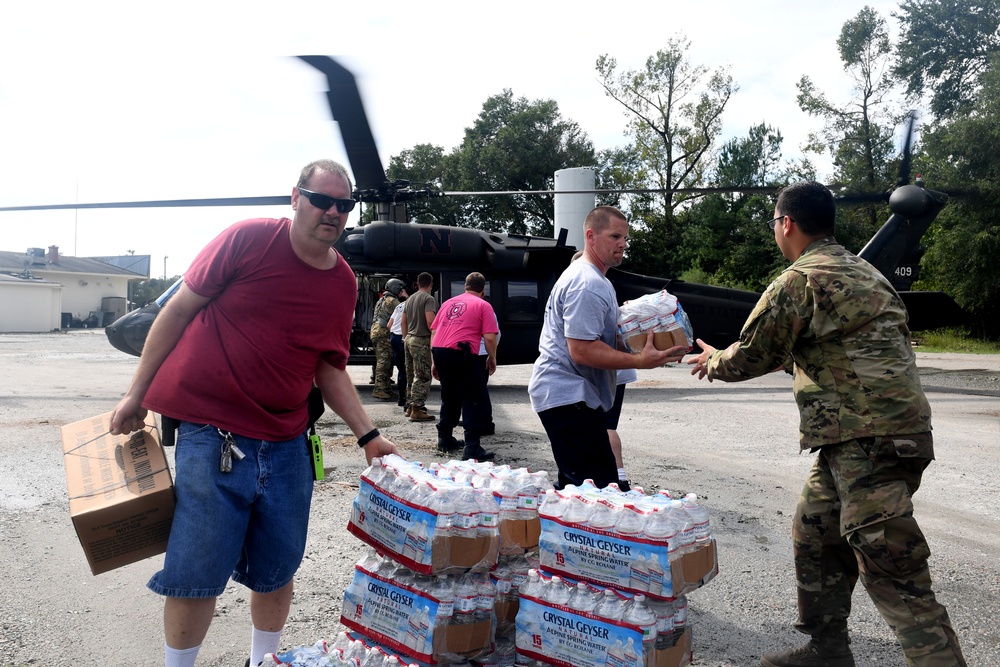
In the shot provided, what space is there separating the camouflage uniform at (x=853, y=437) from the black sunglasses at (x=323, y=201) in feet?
6.03

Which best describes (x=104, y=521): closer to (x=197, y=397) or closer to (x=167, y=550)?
(x=167, y=550)

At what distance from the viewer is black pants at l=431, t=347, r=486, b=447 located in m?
7.69

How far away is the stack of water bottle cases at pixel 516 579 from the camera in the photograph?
2713 millimetres

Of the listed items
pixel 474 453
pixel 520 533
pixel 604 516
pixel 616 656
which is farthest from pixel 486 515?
pixel 474 453

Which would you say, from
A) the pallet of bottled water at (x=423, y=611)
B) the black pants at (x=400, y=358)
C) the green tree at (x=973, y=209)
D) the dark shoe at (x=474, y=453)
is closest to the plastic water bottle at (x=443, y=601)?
the pallet of bottled water at (x=423, y=611)

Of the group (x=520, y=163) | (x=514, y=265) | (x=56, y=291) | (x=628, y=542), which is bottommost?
(x=56, y=291)

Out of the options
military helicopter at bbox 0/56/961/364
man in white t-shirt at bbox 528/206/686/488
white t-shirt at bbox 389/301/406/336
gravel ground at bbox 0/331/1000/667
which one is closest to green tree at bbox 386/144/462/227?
military helicopter at bbox 0/56/961/364

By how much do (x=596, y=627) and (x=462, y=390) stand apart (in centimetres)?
526

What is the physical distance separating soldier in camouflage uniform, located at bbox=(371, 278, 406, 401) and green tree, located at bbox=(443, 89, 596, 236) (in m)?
35.0

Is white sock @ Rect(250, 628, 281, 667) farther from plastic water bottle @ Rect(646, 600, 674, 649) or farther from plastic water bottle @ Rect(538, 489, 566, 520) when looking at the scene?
plastic water bottle @ Rect(646, 600, 674, 649)

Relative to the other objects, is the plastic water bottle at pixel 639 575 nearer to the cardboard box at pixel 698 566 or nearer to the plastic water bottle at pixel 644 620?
the plastic water bottle at pixel 644 620

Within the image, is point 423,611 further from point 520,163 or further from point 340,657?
point 520,163

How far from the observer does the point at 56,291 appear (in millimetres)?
48438

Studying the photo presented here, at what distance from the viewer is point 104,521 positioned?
8.63ft
